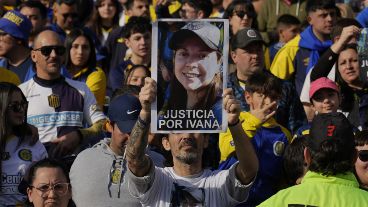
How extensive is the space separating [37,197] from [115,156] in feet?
2.67

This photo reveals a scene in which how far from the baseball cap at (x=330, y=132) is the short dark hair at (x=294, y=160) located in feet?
8.15

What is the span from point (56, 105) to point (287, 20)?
4.83m

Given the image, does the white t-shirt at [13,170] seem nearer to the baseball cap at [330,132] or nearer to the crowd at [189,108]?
the crowd at [189,108]

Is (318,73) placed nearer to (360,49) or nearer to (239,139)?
(360,49)

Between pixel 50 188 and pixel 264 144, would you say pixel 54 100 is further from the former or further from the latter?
pixel 50 188

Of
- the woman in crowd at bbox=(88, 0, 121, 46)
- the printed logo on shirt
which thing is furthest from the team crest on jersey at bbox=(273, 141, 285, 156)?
the woman in crowd at bbox=(88, 0, 121, 46)

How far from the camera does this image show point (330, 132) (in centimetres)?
629

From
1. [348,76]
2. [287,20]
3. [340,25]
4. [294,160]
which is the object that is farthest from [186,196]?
[287,20]

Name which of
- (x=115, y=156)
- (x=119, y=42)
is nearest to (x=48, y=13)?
(x=119, y=42)

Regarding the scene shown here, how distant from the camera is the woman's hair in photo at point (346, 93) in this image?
10750 millimetres

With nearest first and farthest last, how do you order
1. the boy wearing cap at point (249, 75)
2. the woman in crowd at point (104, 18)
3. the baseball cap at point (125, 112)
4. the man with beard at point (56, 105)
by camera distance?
1. the baseball cap at point (125, 112)
2. the man with beard at point (56, 105)
3. the boy wearing cap at point (249, 75)
4. the woman in crowd at point (104, 18)

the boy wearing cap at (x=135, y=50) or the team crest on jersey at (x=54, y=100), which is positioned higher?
the boy wearing cap at (x=135, y=50)

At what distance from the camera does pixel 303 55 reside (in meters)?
12.1

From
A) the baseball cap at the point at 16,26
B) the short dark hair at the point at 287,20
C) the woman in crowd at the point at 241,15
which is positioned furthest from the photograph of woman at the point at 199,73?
the short dark hair at the point at 287,20
